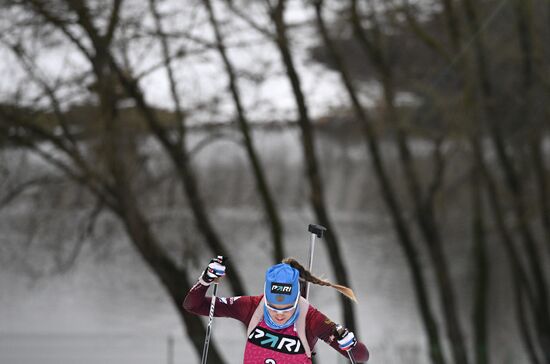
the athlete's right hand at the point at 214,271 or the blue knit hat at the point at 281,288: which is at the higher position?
the athlete's right hand at the point at 214,271

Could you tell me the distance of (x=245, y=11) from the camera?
461 inches

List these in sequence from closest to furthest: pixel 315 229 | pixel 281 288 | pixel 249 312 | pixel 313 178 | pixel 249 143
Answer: pixel 281 288, pixel 249 312, pixel 315 229, pixel 313 178, pixel 249 143

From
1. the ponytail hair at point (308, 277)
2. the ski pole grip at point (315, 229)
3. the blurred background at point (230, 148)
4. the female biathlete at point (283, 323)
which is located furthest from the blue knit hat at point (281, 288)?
the blurred background at point (230, 148)

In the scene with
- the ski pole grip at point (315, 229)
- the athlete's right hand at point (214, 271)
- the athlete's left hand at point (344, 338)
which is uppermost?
the ski pole grip at point (315, 229)

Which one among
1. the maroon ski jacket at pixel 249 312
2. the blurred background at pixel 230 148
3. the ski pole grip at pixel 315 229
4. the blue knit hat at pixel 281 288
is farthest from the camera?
the blurred background at pixel 230 148

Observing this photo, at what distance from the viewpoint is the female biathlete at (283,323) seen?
427 cm

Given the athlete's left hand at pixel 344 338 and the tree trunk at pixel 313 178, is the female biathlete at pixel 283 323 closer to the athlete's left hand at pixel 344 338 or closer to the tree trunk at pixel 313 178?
the athlete's left hand at pixel 344 338

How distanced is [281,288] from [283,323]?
0.76ft

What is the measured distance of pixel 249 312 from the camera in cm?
450

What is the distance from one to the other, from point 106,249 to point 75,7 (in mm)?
5091

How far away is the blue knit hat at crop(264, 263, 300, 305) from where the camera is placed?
13.9 feet

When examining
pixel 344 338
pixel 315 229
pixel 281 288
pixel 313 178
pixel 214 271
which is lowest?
pixel 344 338

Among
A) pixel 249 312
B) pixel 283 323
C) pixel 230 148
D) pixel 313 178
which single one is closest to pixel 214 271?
pixel 249 312

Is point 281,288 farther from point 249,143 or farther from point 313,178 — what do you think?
point 249,143
